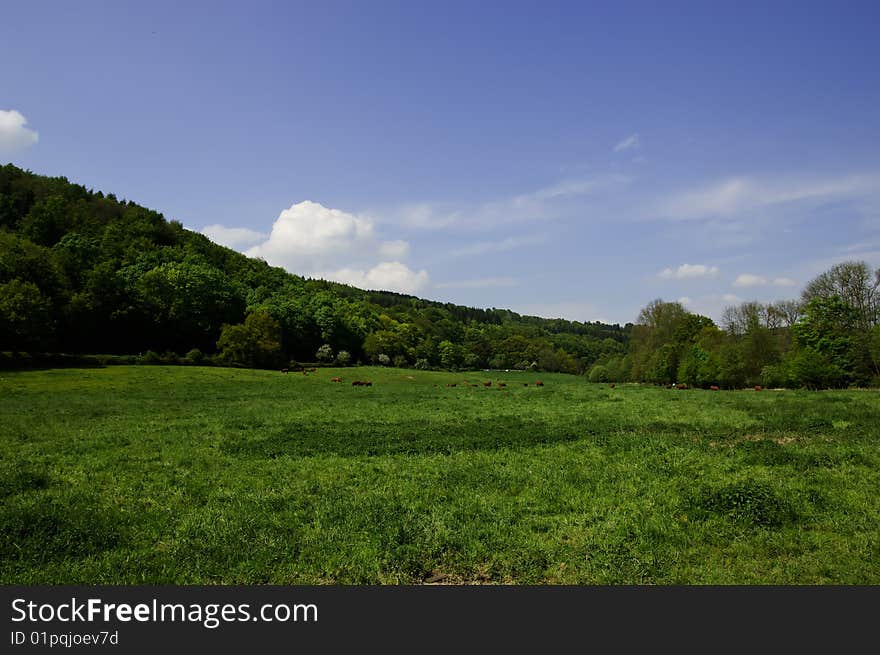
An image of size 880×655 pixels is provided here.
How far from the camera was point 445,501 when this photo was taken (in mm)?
11508

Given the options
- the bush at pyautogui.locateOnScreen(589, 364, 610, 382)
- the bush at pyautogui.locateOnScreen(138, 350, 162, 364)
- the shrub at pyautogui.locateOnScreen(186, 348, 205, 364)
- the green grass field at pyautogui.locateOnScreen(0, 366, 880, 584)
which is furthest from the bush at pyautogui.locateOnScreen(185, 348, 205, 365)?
the bush at pyautogui.locateOnScreen(589, 364, 610, 382)

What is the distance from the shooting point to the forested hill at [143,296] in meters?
69.6

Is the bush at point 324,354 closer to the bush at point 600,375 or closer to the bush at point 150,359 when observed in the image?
the bush at point 150,359

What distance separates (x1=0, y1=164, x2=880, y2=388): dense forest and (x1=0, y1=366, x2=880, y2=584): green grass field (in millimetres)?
44919

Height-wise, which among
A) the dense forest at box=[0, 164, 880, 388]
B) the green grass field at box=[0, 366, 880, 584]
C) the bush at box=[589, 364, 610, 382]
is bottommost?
the bush at box=[589, 364, 610, 382]

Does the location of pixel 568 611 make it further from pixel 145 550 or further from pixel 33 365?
pixel 33 365

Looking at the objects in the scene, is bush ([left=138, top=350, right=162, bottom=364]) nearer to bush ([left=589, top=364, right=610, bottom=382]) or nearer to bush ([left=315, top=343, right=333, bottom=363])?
bush ([left=315, top=343, right=333, bottom=363])

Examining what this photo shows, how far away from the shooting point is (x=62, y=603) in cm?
707

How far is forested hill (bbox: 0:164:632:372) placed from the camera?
69562mm

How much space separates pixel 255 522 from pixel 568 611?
256 inches

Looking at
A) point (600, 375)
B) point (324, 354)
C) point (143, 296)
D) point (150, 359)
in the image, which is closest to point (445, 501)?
point (150, 359)

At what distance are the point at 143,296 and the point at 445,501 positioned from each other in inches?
3648

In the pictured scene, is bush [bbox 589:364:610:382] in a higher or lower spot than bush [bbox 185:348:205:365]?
lower

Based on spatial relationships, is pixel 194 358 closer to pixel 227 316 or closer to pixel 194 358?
pixel 194 358
